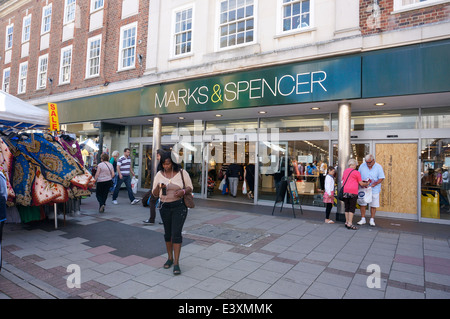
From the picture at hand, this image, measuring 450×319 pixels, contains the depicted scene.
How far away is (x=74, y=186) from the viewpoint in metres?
6.21

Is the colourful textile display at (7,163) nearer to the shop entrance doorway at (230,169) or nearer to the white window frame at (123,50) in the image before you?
the shop entrance doorway at (230,169)

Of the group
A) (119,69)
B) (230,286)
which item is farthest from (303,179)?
(119,69)

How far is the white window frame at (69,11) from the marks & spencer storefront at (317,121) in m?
7.10

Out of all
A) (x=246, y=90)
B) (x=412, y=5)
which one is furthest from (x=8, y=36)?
(x=412, y=5)

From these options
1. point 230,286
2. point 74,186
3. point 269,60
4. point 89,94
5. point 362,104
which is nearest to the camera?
point 230,286

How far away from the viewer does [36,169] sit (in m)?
5.84

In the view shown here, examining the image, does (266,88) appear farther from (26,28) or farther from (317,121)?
(26,28)

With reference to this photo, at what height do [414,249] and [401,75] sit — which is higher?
[401,75]

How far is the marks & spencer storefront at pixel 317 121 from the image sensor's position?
283 inches

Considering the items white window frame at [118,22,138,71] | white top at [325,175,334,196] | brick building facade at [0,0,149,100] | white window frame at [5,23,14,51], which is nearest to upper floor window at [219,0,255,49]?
brick building facade at [0,0,149,100]

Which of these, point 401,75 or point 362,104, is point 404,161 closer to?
point 362,104

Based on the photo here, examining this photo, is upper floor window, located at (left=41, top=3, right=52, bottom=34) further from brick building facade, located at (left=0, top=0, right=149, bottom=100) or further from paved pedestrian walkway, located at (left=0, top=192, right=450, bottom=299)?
paved pedestrian walkway, located at (left=0, top=192, right=450, bottom=299)

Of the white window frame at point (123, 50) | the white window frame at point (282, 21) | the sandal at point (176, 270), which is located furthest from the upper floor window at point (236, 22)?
the sandal at point (176, 270)

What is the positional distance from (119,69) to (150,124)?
2.87 m
